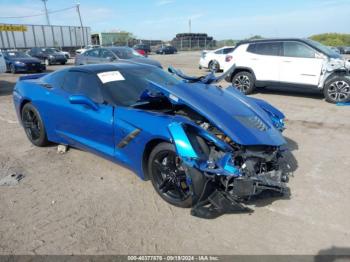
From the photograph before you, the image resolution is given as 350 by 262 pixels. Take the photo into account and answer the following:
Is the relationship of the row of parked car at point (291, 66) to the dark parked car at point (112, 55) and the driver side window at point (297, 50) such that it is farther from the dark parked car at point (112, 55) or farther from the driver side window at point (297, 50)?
the dark parked car at point (112, 55)

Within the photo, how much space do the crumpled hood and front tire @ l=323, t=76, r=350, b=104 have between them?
5.29m

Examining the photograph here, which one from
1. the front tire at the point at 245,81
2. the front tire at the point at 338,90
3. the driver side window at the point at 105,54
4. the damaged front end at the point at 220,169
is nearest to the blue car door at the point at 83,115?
the damaged front end at the point at 220,169

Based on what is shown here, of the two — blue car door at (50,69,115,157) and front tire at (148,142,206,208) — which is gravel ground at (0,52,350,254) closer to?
front tire at (148,142,206,208)

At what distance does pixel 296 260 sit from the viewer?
2727mm

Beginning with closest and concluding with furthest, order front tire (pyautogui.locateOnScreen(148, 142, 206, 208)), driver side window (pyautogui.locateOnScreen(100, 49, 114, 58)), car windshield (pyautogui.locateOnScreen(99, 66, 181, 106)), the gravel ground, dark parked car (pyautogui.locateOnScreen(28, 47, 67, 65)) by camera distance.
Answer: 1. the gravel ground
2. front tire (pyautogui.locateOnScreen(148, 142, 206, 208))
3. car windshield (pyautogui.locateOnScreen(99, 66, 181, 106))
4. driver side window (pyautogui.locateOnScreen(100, 49, 114, 58))
5. dark parked car (pyautogui.locateOnScreen(28, 47, 67, 65))

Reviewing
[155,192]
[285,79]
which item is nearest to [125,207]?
[155,192]

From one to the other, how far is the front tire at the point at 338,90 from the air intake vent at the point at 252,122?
5.81m

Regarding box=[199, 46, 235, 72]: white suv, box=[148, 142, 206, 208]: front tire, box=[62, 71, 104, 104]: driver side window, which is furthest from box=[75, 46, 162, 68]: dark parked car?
box=[148, 142, 206, 208]: front tire

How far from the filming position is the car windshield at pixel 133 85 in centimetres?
401

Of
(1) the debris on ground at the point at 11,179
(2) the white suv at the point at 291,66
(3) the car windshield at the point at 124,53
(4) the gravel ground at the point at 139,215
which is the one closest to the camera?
(4) the gravel ground at the point at 139,215

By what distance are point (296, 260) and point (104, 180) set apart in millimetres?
2477

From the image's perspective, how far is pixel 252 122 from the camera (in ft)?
12.2

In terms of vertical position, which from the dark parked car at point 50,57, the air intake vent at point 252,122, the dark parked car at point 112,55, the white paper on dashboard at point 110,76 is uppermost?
the white paper on dashboard at point 110,76

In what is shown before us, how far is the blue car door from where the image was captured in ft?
13.2
